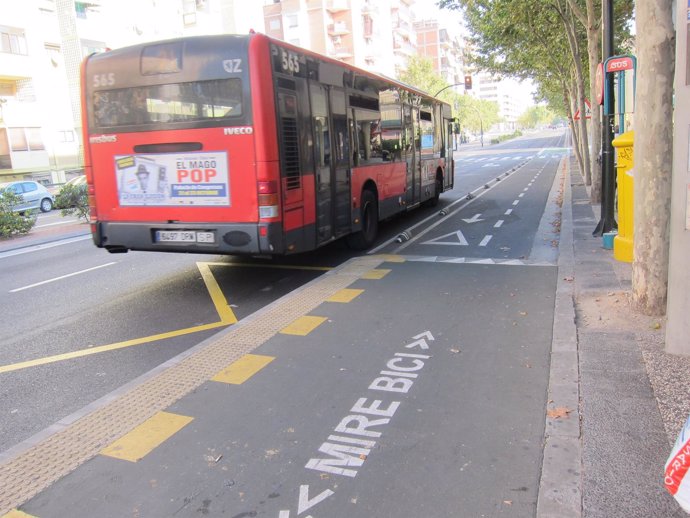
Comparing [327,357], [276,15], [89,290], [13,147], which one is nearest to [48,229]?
[89,290]

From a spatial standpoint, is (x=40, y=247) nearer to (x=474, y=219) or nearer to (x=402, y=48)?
(x=474, y=219)

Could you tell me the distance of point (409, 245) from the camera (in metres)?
10.6

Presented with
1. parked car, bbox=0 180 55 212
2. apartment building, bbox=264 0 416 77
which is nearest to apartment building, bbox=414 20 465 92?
apartment building, bbox=264 0 416 77

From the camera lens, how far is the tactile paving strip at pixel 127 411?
3.35 metres

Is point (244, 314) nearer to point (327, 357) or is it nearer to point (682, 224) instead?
point (327, 357)

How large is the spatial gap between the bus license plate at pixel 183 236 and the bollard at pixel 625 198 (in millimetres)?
5559

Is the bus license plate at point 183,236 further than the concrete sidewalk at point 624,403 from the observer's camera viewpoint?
Yes

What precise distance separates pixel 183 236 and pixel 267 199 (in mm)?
1272

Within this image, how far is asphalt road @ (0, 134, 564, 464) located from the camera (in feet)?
16.2

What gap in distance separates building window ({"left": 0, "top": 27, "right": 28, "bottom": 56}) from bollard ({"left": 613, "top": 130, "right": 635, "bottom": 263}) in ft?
123

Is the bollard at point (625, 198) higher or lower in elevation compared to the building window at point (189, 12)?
lower

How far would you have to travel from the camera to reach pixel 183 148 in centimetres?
698

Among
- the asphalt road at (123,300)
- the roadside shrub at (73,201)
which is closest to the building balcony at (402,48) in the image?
the roadside shrub at (73,201)

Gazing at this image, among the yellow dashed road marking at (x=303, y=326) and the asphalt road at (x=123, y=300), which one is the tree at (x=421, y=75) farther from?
the yellow dashed road marking at (x=303, y=326)
